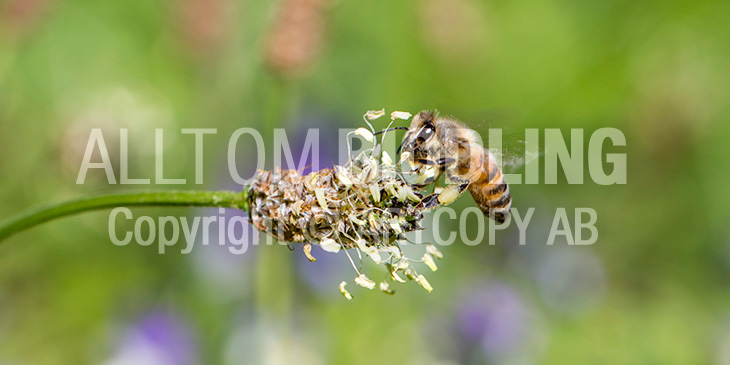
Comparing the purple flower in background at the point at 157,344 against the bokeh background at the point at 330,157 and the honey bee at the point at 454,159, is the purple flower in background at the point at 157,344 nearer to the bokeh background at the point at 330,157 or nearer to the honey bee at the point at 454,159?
the bokeh background at the point at 330,157

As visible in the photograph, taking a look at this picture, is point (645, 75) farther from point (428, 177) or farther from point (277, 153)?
point (428, 177)

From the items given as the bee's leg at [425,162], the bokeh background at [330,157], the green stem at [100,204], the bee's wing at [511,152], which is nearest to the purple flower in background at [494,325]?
the bokeh background at [330,157]

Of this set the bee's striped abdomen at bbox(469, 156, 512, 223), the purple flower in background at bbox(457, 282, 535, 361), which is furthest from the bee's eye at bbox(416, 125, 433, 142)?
the purple flower in background at bbox(457, 282, 535, 361)

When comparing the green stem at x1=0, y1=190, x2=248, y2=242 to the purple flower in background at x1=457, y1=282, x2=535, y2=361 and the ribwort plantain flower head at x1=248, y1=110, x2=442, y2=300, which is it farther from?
the purple flower in background at x1=457, y1=282, x2=535, y2=361

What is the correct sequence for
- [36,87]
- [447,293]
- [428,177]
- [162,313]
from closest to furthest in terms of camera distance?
[428,177] → [162,313] → [447,293] → [36,87]

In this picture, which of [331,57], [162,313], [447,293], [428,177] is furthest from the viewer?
[331,57]

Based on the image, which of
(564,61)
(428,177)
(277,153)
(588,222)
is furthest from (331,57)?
(428,177)
